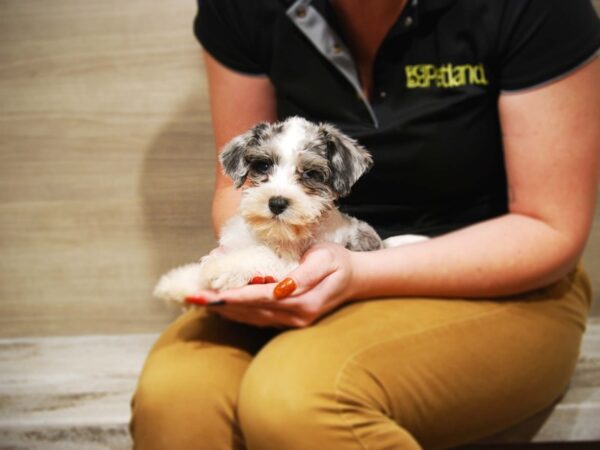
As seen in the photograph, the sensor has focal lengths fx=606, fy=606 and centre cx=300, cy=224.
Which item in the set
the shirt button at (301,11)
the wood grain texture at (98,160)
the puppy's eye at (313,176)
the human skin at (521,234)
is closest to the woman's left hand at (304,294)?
the human skin at (521,234)

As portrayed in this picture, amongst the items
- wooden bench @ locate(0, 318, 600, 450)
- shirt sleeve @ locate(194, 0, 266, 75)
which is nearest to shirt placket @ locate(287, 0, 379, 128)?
shirt sleeve @ locate(194, 0, 266, 75)

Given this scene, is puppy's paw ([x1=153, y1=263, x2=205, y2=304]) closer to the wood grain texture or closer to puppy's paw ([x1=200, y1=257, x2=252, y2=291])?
puppy's paw ([x1=200, y1=257, x2=252, y2=291])

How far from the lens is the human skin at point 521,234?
39.0 inches

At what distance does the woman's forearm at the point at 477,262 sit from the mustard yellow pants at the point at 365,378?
0.03m

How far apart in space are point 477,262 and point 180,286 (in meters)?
0.50

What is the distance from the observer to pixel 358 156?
0.89 m

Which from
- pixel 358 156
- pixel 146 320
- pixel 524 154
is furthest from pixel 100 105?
pixel 524 154

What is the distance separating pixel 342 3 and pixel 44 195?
117 centimetres

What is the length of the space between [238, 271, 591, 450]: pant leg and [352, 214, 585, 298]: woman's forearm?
25 mm

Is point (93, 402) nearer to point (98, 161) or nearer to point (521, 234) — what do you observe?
point (98, 161)

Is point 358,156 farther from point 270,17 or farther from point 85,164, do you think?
point 85,164

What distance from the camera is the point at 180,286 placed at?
975mm

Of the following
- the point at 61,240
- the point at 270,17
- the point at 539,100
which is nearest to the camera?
the point at 539,100

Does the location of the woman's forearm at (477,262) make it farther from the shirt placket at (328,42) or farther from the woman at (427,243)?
the shirt placket at (328,42)
